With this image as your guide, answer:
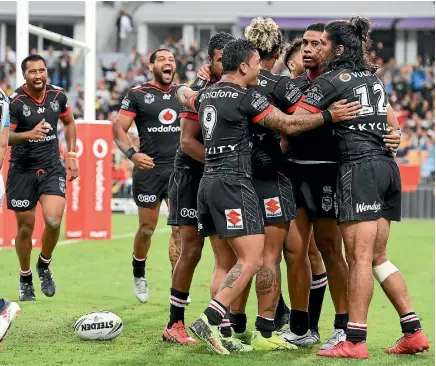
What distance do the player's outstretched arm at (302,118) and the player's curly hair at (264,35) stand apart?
733 mm

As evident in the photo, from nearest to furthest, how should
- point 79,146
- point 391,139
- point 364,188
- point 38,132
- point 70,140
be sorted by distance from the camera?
1. point 364,188
2. point 391,139
3. point 38,132
4. point 70,140
5. point 79,146

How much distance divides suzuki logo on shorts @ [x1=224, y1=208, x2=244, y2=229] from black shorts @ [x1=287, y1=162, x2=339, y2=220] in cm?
75

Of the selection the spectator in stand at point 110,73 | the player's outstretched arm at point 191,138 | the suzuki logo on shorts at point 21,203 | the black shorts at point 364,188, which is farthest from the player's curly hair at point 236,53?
the spectator in stand at point 110,73

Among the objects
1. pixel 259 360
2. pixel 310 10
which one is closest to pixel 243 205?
pixel 259 360

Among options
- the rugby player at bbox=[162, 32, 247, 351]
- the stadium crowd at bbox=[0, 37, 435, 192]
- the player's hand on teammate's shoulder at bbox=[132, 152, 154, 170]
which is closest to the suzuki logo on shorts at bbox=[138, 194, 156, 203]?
the player's hand on teammate's shoulder at bbox=[132, 152, 154, 170]

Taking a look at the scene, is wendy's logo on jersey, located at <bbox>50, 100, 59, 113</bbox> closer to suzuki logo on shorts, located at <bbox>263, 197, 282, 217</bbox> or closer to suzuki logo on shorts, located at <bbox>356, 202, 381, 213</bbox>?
suzuki logo on shorts, located at <bbox>263, 197, 282, 217</bbox>

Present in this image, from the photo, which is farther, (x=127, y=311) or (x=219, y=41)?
(x=127, y=311)

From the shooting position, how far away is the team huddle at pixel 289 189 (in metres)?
7.93

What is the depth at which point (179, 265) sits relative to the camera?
883 centimetres

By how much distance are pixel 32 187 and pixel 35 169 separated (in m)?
0.21

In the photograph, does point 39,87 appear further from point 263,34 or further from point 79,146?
point 79,146

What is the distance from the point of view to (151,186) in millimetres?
11727

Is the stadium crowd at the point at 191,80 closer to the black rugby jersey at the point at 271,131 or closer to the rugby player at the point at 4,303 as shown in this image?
the rugby player at the point at 4,303

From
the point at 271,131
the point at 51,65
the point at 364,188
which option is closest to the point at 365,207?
the point at 364,188
